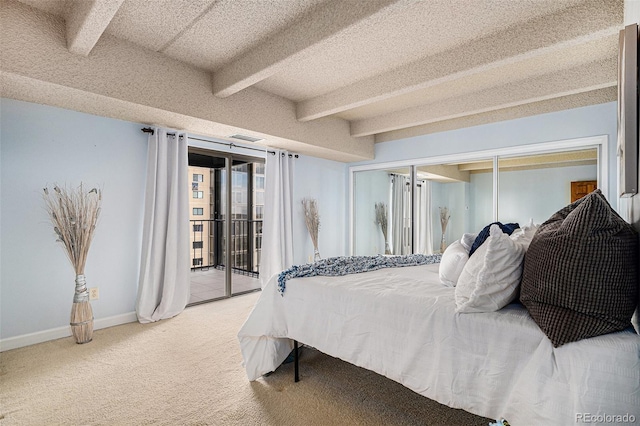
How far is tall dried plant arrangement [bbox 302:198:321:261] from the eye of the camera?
18.1ft

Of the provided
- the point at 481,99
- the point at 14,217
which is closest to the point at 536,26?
the point at 481,99

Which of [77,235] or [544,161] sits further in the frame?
[544,161]

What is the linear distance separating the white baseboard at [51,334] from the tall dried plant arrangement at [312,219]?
2808 millimetres

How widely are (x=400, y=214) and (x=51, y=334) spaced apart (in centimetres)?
482

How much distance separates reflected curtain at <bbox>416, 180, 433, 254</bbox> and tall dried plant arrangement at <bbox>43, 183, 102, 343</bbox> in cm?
438

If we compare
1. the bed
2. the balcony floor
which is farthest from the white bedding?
the balcony floor

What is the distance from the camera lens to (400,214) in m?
5.61

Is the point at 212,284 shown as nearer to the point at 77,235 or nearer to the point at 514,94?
the point at 77,235

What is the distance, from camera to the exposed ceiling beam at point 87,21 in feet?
6.48

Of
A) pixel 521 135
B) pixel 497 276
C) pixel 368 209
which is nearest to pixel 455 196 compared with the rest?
pixel 521 135

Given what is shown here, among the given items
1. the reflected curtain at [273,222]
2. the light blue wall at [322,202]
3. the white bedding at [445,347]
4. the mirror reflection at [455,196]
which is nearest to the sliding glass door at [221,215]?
the light blue wall at [322,202]

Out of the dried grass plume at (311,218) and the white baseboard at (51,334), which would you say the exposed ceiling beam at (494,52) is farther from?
the white baseboard at (51,334)

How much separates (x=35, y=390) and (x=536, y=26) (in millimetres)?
4364

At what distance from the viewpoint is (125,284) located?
361 centimetres
